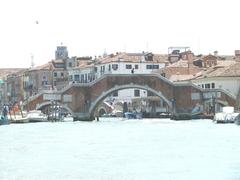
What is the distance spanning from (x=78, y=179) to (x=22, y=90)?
5688 centimetres

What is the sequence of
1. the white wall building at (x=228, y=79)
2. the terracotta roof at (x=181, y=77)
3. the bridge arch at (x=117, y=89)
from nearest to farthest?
the bridge arch at (x=117, y=89) < the white wall building at (x=228, y=79) < the terracotta roof at (x=181, y=77)

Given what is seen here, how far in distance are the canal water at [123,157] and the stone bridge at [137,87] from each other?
15219mm

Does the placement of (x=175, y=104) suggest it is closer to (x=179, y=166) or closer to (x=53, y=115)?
(x=53, y=115)

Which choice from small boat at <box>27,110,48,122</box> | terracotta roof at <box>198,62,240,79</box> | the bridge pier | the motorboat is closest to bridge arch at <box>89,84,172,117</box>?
the bridge pier

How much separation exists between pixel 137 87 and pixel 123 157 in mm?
24483

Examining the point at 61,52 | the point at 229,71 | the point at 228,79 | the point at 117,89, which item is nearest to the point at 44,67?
the point at 61,52

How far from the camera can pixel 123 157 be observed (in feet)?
65.8

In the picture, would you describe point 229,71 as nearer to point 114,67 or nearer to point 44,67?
point 114,67

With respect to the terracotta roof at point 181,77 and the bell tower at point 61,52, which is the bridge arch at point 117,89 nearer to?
the terracotta roof at point 181,77

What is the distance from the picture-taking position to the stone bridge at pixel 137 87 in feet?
145

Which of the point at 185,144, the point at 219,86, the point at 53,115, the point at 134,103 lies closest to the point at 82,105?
the point at 53,115

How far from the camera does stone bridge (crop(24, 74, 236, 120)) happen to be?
4422 centimetres

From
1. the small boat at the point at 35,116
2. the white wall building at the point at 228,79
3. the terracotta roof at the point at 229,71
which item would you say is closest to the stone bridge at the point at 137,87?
the small boat at the point at 35,116

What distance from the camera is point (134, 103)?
5966 centimetres
